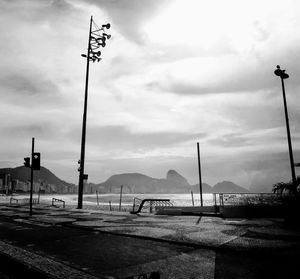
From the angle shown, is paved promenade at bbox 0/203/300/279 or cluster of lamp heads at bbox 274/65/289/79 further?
cluster of lamp heads at bbox 274/65/289/79

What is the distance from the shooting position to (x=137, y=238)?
323 inches

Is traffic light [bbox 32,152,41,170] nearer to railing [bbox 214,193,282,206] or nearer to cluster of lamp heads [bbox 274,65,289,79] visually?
railing [bbox 214,193,282,206]

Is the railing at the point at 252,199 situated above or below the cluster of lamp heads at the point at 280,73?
below

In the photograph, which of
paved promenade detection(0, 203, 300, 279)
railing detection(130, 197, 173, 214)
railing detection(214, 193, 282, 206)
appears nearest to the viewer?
paved promenade detection(0, 203, 300, 279)

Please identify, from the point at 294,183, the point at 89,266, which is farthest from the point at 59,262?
the point at 294,183

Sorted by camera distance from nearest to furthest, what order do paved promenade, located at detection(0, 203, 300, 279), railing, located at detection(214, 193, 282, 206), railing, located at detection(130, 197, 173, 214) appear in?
1. paved promenade, located at detection(0, 203, 300, 279)
2. railing, located at detection(214, 193, 282, 206)
3. railing, located at detection(130, 197, 173, 214)

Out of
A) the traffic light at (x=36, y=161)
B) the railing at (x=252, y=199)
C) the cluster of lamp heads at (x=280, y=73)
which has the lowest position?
the railing at (x=252, y=199)

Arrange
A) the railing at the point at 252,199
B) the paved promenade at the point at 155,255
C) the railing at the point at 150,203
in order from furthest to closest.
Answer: the railing at the point at 150,203 → the railing at the point at 252,199 → the paved promenade at the point at 155,255

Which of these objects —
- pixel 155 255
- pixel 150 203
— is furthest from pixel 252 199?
pixel 155 255

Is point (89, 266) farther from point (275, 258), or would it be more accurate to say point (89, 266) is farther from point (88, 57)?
point (88, 57)

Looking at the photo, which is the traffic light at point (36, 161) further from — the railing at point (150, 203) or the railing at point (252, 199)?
the railing at point (252, 199)

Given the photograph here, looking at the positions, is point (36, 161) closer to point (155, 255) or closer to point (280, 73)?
point (155, 255)

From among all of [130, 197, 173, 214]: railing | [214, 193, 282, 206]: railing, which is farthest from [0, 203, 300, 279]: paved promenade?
[130, 197, 173, 214]: railing

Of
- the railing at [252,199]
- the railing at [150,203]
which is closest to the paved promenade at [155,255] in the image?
the railing at [252,199]
